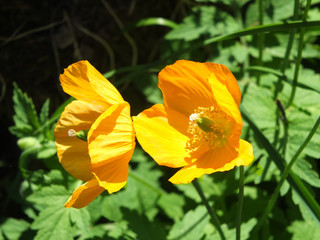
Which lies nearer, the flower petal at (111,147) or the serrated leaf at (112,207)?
the flower petal at (111,147)

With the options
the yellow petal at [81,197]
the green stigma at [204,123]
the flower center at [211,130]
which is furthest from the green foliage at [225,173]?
the yellow petal at [81,197]

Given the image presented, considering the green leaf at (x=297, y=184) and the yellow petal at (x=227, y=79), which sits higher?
the yellow petal at (x=227, y=79)

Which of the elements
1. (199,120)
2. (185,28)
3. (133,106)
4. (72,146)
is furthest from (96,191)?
(133,106)

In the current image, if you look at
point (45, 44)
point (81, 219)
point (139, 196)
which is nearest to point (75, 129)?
point (81, 219)

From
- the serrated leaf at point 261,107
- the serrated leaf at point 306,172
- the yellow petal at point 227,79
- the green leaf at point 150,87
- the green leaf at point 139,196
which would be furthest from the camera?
the green leaf at point 150,87

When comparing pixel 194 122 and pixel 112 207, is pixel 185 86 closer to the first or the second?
pixel 194 122

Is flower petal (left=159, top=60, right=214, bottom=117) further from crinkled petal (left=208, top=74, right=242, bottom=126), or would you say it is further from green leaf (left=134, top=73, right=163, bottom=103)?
green leaf (left=134, top=73, right=163, bottom=103)

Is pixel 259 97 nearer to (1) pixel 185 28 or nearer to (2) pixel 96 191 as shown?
(1) pixel 185 28

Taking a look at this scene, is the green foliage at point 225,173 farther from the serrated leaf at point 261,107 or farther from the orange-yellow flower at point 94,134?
the orange-yellow flower at point 94,134
